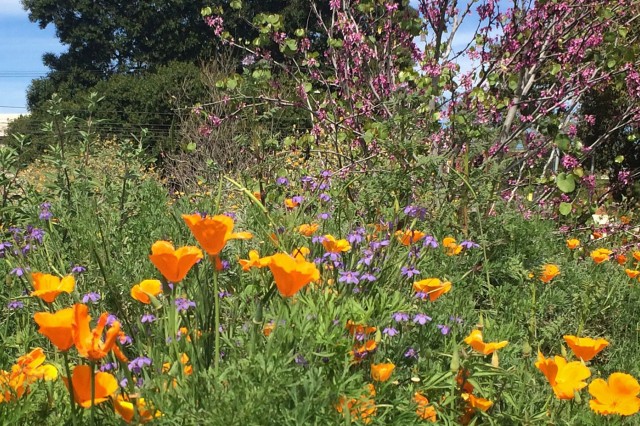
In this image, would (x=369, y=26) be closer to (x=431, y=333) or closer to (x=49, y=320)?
(x=431, y=333)

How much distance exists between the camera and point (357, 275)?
1.82 meters

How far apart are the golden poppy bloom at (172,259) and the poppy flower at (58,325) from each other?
0.20 m

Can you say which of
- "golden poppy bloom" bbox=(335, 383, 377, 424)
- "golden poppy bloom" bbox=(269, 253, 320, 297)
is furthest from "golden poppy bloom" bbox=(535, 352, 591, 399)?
"golden poppy bloom" bbox=(269, 253, 320, 297)

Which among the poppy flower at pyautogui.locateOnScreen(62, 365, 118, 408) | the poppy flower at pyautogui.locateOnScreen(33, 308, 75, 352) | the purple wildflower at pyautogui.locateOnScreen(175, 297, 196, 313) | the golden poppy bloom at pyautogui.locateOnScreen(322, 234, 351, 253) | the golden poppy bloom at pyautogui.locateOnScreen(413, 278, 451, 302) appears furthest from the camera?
the golden poppy bloom at pyautogui.locateOnScreen(322, 234, 351, 253)

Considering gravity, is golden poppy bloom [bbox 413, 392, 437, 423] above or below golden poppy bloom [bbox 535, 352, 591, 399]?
below

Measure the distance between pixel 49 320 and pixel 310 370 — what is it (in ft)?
1.83

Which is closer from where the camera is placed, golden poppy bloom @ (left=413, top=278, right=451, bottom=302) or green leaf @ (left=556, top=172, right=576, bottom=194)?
golden poppy bloom @ (left=413, top=278, right=451, bottom=302)

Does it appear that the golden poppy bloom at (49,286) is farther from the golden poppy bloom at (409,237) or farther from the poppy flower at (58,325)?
the golden poppy bloom at (409,237)

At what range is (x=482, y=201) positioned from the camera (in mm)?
3154

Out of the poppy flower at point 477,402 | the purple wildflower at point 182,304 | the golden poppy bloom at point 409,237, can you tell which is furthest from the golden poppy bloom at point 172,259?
the golden poppy bloom at point 409,237

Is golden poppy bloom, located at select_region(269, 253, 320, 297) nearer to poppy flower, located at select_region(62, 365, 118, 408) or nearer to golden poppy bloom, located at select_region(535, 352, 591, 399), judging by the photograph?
poppy flower, located at select_region(62, 365, 118, 408)

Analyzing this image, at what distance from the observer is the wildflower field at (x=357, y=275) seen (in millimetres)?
1372

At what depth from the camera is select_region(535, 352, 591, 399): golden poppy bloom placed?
1.47m

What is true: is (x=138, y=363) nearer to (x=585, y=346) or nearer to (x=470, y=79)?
(x=585, y=346)
